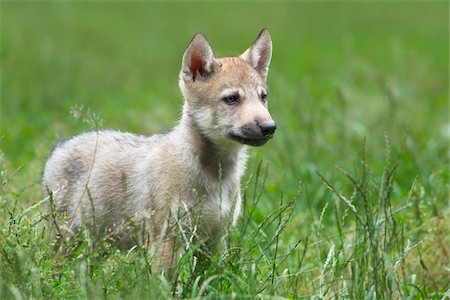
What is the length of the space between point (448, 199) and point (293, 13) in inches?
482

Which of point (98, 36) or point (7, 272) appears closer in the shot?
point (7, 272)

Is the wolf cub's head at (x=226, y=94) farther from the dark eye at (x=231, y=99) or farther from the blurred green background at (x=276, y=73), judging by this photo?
the blurred green background at (x=276, y=73)

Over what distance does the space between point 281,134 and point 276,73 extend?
443 centimetres

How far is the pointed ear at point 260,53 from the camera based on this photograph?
6.07 m

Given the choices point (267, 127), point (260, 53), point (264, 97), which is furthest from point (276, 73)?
point (267, 127)

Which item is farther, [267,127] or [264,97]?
[264,97]

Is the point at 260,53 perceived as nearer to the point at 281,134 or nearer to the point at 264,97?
the point at 264,97

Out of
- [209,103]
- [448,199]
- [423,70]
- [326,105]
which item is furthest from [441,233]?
[423,70]

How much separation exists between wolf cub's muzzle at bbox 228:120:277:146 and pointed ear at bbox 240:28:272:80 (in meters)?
0.66

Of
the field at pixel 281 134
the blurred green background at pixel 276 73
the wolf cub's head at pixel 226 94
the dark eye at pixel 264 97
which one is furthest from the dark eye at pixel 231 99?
the blurred green background at pixel 276 73

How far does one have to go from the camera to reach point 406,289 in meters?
5.58

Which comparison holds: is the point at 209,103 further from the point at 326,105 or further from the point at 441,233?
the point at 326,105

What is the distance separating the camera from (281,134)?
347 inches

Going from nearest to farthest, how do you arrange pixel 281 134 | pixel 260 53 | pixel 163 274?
pixel 163 274, pixel 260 53, pixel 281 134
